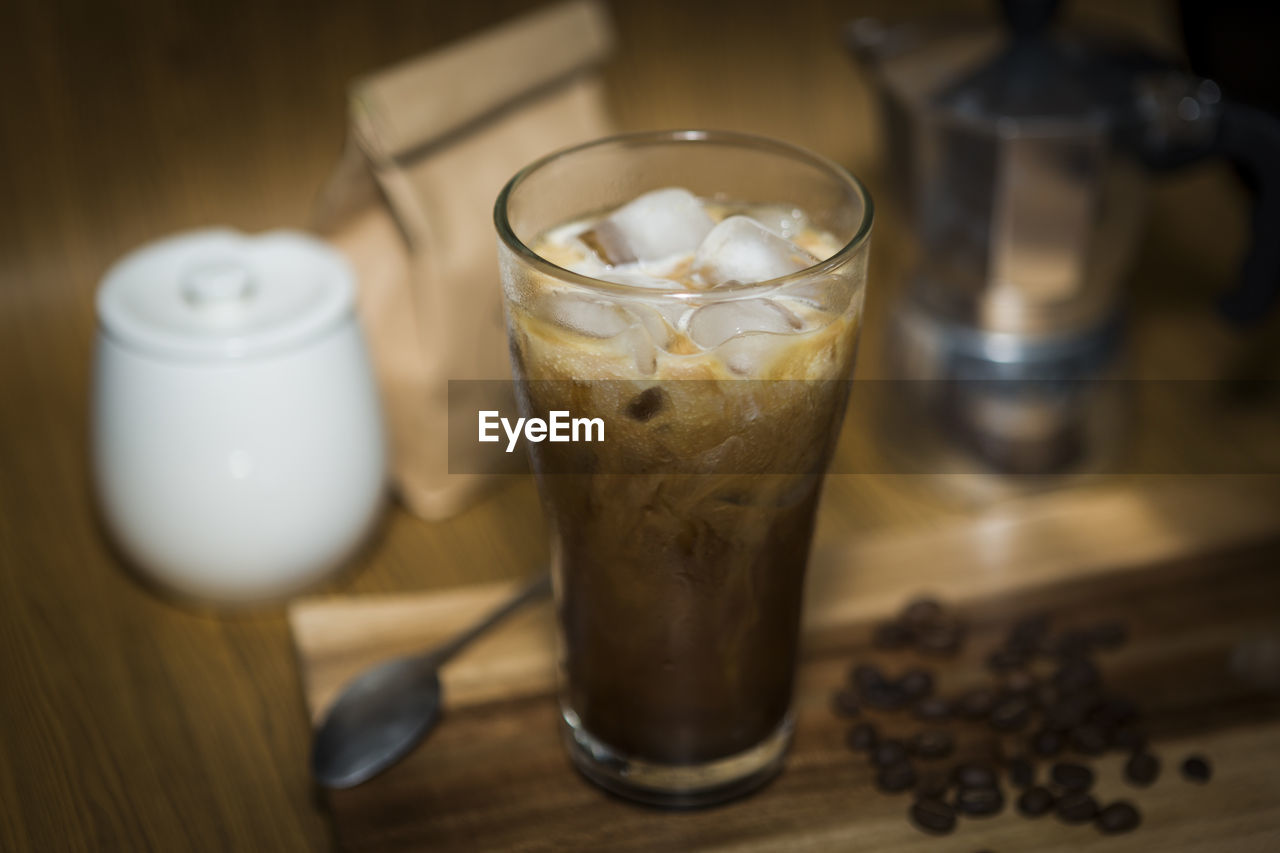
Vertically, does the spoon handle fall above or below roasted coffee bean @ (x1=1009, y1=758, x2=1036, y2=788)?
above

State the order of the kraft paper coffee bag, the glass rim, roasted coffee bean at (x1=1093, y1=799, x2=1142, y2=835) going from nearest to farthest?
the glass rim < roasted coffee bean at (x1=1093, y1=799, x2=1142, y2=835) < the kraft paper coffee bag

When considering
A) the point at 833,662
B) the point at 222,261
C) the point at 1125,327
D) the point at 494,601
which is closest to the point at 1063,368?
the point at 1125,327

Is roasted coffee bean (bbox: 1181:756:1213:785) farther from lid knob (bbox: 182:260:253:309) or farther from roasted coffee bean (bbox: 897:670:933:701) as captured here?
lid knob (bbox: 182:260:253:309)

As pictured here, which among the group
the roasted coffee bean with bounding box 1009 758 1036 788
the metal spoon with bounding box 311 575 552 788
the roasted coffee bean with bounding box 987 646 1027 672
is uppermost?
the metal spoon with bounding box 311 575 552 788

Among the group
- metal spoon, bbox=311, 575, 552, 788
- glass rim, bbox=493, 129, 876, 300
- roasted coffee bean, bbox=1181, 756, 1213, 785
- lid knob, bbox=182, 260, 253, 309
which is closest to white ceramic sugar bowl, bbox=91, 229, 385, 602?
lid knob, bbox=182, 260, 253, 309

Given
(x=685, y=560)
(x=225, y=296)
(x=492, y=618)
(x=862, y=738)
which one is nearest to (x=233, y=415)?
(x=225, y=296)

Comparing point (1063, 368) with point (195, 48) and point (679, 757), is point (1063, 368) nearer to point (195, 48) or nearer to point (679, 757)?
point (679, 757)

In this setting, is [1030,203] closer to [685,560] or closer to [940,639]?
[940,639]
